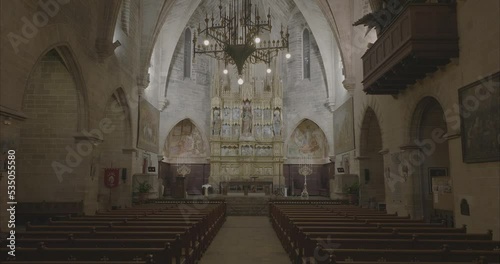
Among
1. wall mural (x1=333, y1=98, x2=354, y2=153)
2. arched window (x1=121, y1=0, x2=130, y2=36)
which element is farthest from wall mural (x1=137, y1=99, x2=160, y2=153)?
wall mural (x1=333, y1=98, x2=354, y2=153)

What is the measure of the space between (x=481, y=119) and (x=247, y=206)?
596 inches

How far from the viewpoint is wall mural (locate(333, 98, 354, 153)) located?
22.4 metres

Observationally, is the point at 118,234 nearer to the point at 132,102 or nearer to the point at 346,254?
the point at 346,254

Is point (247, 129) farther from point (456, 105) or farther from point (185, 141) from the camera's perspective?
point (456, 105)

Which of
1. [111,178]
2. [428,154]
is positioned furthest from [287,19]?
[428,154]

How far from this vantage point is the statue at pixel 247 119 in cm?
3039

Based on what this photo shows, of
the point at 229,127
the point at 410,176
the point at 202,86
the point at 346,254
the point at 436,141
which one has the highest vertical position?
the point at 202,86

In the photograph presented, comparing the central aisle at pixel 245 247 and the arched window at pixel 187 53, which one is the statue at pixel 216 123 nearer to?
the arched window at pixel 187 53

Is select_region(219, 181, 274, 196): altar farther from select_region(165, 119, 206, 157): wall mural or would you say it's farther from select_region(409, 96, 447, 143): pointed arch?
select_region(409, 96, 447, 143): pointed arch

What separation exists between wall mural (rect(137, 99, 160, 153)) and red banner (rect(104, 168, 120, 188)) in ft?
12.9

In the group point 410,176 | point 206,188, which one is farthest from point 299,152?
point 410,176

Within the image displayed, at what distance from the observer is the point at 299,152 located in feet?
104

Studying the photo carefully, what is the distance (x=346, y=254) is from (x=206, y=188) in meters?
22.5

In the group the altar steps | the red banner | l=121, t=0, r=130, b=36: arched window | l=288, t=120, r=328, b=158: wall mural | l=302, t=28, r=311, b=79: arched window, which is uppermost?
l=302, t=28, r=311, b=79: arched window
